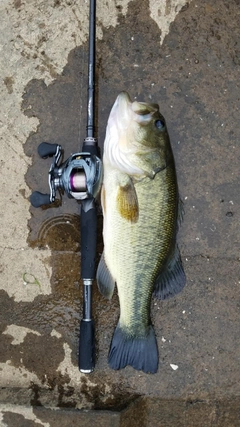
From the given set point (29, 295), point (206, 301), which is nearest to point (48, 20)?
point (29, 295)

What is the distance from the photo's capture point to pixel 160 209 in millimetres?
2428

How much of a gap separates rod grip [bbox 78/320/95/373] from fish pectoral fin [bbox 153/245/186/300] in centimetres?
41

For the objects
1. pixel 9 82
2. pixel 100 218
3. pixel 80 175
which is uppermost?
pixel 9 82

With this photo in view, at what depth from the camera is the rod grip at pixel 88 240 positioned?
2.55 m

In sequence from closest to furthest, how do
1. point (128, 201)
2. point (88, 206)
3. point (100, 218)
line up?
point (128, 201), point (88, 206), point (100, 218)

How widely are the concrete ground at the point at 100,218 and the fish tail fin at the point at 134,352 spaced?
193 mm

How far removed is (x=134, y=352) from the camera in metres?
2.55

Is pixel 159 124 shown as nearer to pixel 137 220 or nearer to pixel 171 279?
pixel 137 220

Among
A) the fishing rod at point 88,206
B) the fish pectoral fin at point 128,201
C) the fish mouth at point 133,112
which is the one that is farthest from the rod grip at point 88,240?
the fish mouth at point 133,112

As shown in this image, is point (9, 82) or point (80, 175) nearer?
point (80, 175)

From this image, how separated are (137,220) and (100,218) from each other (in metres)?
0.39

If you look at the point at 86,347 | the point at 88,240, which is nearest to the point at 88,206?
the point at 88,240

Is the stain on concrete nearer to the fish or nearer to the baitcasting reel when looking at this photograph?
the baitcasting reel

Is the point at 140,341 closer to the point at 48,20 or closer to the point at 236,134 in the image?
the point at 236,134
